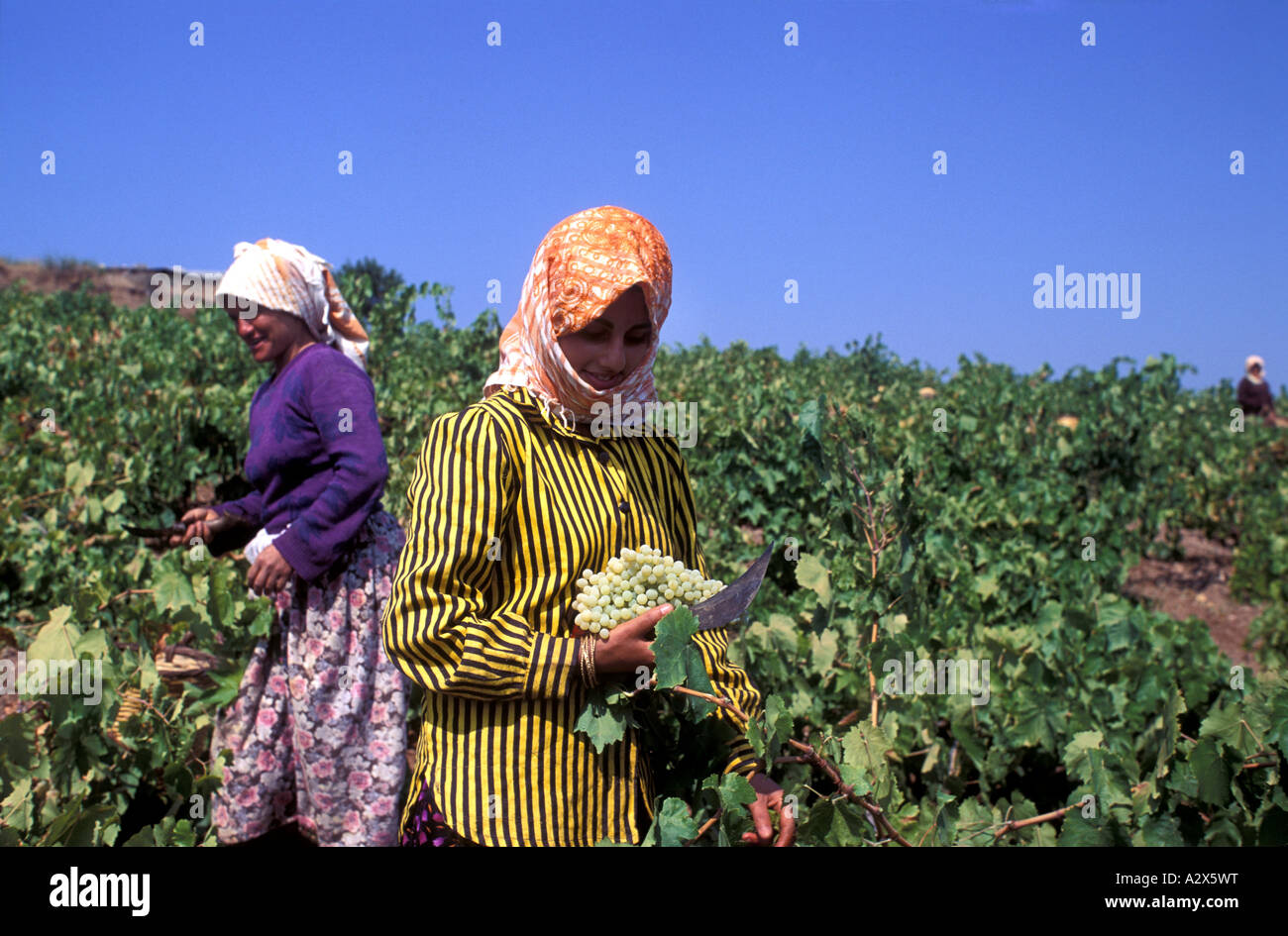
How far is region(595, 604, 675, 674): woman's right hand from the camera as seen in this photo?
1.31 m

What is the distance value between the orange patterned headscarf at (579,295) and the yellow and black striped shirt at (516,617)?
0.17ft

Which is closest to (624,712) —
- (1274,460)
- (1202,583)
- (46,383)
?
(1202,583)

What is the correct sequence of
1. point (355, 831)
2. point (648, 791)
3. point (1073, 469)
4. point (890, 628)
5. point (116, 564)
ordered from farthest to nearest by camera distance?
point (1073, 469), point (116, 564), point (355, 831), point (890, 628), point (648, 791)

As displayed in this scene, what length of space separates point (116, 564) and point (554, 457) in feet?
13.8

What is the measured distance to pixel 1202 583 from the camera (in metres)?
9.39

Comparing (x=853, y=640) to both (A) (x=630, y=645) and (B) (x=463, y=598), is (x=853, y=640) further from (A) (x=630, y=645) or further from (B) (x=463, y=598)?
(B) (x=463, y=598)

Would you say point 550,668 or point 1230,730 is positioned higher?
point 550,668

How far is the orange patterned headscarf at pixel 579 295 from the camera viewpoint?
136 centimetres

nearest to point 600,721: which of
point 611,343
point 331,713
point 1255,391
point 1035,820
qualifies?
point 611,343

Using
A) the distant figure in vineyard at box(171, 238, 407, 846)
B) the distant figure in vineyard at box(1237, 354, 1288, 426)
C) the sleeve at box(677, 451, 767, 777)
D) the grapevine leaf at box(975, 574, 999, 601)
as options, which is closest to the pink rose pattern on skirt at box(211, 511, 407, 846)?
the distant figure in vineyard at box(171, 238, 407, 846)

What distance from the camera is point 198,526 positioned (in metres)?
2.63

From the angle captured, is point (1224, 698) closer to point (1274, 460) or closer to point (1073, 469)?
point (1073, 469)

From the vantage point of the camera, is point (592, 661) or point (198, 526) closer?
point (592, 661)

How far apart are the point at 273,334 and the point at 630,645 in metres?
1.69
